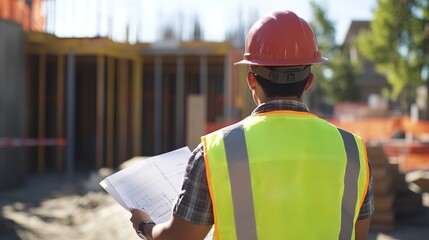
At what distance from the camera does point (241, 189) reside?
144 cm

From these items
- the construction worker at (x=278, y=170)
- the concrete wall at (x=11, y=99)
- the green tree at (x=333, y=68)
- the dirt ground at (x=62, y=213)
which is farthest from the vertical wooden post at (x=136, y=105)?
the green tree at (x=333, y=68)

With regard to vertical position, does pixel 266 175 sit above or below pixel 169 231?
above

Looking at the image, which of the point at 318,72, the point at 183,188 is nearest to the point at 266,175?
the point at 183,188

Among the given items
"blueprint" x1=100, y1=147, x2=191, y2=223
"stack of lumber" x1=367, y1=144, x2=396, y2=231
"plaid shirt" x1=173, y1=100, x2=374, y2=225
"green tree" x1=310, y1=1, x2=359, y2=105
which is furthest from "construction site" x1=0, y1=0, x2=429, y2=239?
"green tree" x1=310, y1=1, x2=359, y2=105

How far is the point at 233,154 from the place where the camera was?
144 centimetres

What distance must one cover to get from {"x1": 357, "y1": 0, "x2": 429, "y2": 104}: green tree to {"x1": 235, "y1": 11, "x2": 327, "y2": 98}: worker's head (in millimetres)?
21794

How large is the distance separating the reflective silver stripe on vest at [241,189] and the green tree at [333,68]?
35341 millimetres

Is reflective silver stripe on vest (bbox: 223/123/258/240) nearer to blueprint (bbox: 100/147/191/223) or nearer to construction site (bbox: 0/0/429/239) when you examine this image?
blueprint (bbox: 100/147/191/223)

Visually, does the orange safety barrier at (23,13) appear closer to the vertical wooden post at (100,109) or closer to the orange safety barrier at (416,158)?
the vertical wooden post at (100,109)

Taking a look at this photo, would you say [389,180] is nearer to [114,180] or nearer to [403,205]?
[403,205]

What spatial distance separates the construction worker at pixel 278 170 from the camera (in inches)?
56.9

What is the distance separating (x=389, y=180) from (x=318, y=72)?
98.5 feet

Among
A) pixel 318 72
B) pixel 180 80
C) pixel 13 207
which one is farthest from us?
pixel 318 72

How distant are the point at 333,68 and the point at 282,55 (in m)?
36.0
